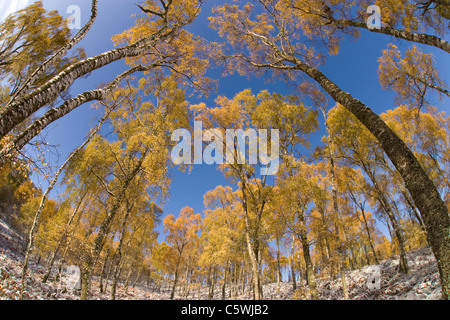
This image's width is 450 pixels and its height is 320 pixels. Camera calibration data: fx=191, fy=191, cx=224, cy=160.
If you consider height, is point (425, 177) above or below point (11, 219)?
below

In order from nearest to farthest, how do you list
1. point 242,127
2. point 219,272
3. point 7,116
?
point 7,116, point 242,127, point 219,272

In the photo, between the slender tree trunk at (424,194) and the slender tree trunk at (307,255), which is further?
the slender tree trunk at (307,255)

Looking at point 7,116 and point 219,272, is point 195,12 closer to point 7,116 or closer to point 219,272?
point 7,116

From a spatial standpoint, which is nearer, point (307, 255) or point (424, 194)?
point (424, 194)

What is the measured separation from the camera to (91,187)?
13.4 meters

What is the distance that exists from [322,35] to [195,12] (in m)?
5.07

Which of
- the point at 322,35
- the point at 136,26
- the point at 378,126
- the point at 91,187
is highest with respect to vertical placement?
the point at 322,35

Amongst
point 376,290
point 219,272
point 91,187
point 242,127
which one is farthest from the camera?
point 219,272

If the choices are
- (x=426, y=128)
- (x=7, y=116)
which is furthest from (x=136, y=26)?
(x=426, y=128)

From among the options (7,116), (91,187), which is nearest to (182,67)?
(7,116)

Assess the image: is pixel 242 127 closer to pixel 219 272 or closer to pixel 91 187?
pixel 91 187

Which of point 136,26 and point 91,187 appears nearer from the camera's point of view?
point 136,26

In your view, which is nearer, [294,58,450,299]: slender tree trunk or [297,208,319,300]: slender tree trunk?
[294,58,450,299]: slender tree trunk

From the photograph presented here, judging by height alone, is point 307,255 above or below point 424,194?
below
